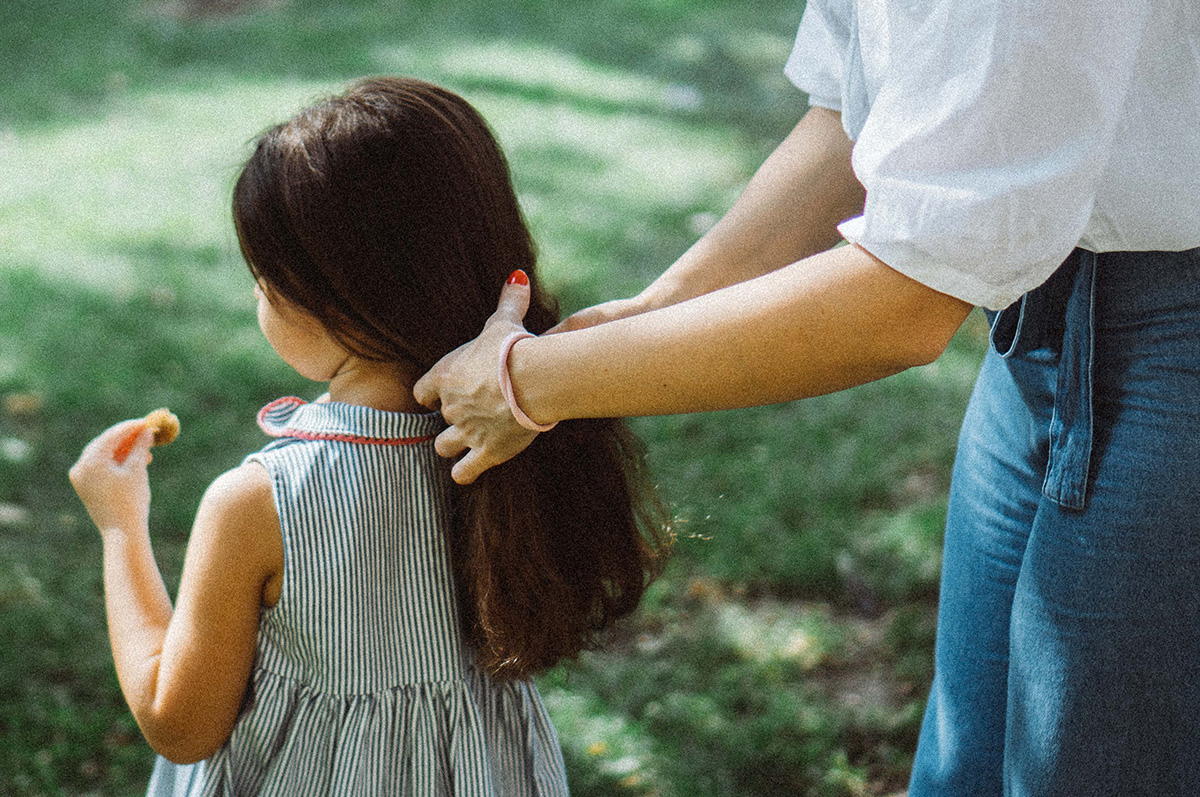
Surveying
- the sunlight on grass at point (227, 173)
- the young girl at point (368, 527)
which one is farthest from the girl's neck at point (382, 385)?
the sunlight on grass at point (227, 173)

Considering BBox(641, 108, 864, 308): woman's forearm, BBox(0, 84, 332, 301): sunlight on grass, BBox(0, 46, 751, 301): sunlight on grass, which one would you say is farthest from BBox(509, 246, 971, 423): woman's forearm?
BBox(0, 84, 332, 301): sunlight on grass

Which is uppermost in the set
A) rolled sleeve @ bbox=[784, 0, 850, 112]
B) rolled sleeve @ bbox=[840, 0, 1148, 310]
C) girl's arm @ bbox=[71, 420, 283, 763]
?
rolled sleeve @ bbox=[840, 0, 1148, 310]

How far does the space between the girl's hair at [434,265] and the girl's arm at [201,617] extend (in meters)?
0.26

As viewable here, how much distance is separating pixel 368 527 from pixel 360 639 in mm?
157

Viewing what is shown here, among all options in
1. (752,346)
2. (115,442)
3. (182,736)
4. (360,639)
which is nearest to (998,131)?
(752,346)

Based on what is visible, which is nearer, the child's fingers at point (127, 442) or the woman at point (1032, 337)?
the woman at point (1032, 337)

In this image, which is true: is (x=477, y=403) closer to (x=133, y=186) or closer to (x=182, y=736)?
(x=182, y=736)

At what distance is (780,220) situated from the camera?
1.73 m

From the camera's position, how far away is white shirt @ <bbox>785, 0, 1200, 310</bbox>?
3.57 feet

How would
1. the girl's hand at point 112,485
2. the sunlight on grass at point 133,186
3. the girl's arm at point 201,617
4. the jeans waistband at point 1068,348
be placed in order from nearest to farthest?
the jeans waistband at point 1068,348 < the girl's arm at point 201,617 < the girl's hand at point 112,485 < the sunlight on grass at point 133,186

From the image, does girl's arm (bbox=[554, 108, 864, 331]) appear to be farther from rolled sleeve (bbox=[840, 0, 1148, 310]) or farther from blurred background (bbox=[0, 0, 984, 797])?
rolled sleeve (bbox=[840, 0, 1148, 310])

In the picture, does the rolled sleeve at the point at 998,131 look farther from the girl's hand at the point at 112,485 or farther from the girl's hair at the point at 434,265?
the girl's hand at the point at 112,485

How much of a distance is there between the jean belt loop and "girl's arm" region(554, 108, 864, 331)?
0.46 meters

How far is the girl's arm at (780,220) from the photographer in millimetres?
1715
